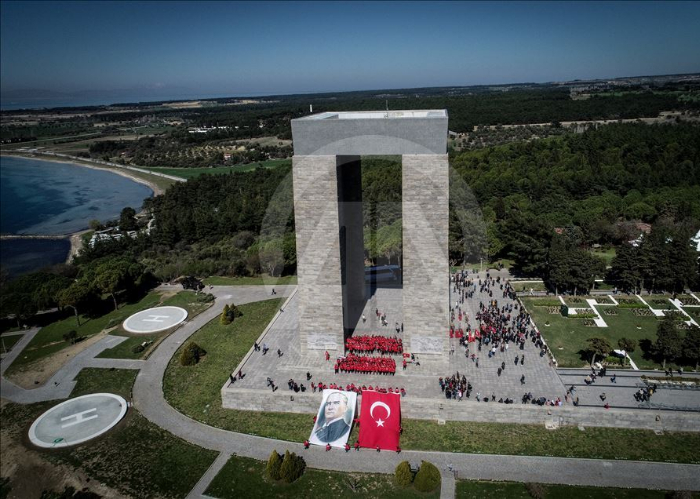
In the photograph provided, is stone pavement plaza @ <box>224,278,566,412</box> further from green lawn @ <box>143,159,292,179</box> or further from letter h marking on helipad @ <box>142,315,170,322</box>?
green lawn @ <box>143,159,292,179</box>

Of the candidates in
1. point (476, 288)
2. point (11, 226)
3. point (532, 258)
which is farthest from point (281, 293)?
point (11, 226)

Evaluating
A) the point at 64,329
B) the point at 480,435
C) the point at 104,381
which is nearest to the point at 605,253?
the point at 480,435

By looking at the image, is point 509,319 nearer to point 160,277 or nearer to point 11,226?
point 160,277

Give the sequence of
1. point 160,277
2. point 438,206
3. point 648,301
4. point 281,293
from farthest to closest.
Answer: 1. point 160,277
2. point 281,293
3. point 648,301
4. point 438,206

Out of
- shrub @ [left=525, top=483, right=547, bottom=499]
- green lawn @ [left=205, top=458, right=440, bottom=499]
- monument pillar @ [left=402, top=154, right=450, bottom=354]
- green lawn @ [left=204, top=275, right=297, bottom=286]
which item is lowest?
green lawn @ [left=204, top=275, right=297, bottom=286]

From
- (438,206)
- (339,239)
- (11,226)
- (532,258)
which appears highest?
(438,206)

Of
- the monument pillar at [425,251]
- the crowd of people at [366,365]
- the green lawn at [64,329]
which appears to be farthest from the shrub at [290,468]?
the green lawn at [64,329]

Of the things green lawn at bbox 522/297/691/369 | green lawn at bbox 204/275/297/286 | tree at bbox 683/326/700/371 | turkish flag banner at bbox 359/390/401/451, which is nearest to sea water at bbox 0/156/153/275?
green lawn at bbox 204/275/297/286
